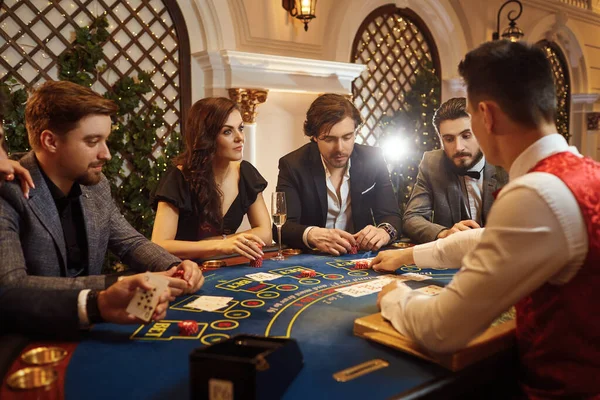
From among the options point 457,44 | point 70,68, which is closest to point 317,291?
point 70,68

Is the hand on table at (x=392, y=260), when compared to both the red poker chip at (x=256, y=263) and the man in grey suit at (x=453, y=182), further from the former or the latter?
the man in grey suit at (x=453, y=182)

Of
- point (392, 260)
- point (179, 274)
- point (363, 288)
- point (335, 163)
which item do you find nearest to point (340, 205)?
point (335, 163)

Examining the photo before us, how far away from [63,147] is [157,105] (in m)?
2.73

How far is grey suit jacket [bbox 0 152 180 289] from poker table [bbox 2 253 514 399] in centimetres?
32

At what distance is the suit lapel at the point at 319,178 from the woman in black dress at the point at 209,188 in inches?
13.4

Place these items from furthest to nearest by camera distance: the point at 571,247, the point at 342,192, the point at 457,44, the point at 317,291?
1. the point at 457,44
2. the point at 342,192
3. the point at 317,291
4. the point at 571,247

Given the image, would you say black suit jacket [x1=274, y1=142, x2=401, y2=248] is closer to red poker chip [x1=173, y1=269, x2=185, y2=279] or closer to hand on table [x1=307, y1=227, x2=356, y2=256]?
hand on table [x1=307, y1=227, x2=356, y2=256]

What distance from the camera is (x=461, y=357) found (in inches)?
50.6

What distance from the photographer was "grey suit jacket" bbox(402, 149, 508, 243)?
3.13 meters

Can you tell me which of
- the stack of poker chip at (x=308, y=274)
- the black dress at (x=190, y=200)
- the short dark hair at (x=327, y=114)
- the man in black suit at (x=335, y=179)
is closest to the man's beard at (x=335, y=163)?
the man in black suit at (x=335, y=179)

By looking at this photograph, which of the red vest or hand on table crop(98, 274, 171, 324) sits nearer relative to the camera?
the red vest

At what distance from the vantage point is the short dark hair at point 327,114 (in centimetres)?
324

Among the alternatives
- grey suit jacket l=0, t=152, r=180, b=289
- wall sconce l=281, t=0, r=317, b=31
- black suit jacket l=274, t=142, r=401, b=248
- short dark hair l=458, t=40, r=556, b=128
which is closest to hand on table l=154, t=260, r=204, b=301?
grey suit jacket l=0, t=152, r=180, b=289

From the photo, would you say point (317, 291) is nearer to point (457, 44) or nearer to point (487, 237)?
point (487, 237)
